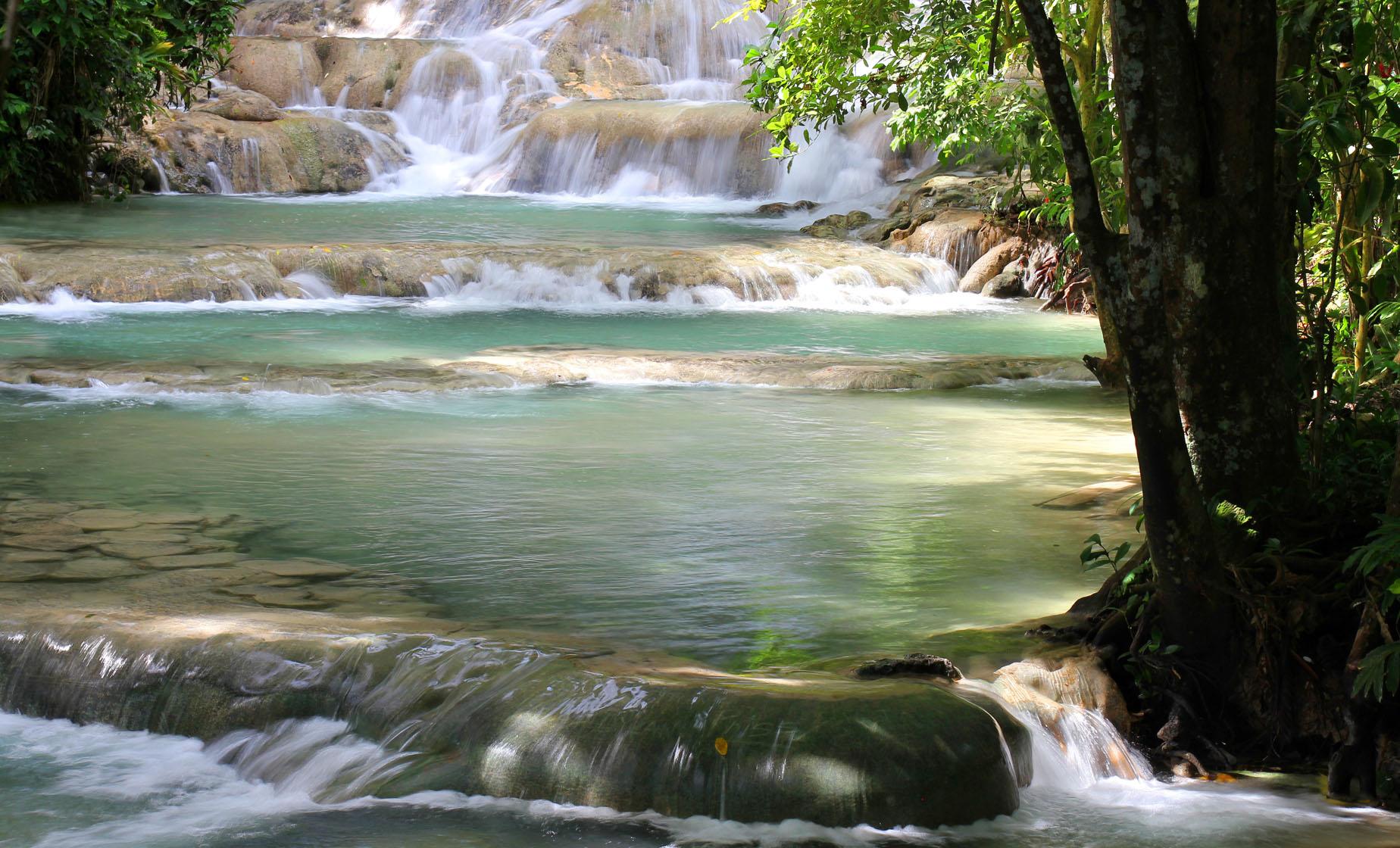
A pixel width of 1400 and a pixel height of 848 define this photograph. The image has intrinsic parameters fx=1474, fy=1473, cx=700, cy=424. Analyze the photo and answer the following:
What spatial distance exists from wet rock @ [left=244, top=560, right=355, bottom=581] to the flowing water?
0.02 meters

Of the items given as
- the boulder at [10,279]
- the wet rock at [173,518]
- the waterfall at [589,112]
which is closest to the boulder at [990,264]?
the waterfall at [589,112]

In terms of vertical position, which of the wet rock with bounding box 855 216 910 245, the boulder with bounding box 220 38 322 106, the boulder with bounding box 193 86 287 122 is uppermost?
the boulder with bounding box 220 38 322 106

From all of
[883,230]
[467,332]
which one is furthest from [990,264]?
[467,332]

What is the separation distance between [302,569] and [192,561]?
43cm

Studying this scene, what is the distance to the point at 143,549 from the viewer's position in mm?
5828

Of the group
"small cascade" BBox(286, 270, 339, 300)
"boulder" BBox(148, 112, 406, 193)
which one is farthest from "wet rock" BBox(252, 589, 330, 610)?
"boulder" BBox(148, 112, 406, 193)

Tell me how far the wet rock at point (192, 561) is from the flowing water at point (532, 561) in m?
0.02

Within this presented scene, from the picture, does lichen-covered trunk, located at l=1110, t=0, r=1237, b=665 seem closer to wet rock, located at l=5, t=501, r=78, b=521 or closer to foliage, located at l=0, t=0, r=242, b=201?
wet rock, located at l=5, t=501, r=78, b=521

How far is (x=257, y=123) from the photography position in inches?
971

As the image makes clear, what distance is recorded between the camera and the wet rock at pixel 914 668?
14.1 feet

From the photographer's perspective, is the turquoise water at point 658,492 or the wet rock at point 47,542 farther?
the wet rock at point 47,542

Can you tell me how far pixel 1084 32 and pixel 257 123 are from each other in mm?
18424

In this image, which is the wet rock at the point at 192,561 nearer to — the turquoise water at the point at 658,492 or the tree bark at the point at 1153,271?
the turquoise water at the point at 658,492

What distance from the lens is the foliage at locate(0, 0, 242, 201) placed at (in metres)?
17.5
